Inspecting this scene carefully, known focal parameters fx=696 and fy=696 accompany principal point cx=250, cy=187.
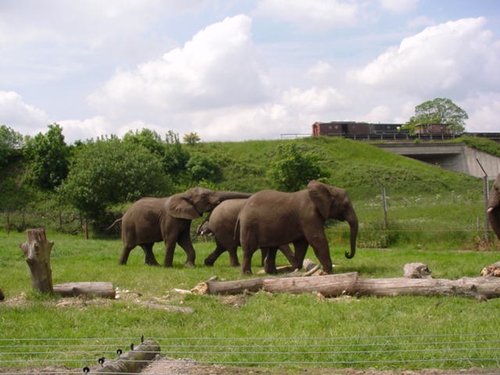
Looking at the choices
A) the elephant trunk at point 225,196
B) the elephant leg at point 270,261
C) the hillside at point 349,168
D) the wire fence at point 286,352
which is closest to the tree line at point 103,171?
the hillside at point 349,168

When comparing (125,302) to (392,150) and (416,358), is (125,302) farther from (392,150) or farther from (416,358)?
(392,150)

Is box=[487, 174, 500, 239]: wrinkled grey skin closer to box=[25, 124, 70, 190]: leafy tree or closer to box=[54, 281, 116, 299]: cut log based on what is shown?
box=[54, 281, 116, 299]: cut log

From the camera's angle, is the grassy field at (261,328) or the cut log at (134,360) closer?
the cut log at (134,360)

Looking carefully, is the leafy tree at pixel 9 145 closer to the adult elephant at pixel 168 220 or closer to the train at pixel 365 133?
the train at pixel 365 133

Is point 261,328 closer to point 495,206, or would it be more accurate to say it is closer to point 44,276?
point 44,276

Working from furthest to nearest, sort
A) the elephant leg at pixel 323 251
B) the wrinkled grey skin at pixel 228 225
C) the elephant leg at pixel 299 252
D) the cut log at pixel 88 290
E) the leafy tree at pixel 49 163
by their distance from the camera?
the leafy tree at pixel 49 163 < the wrinkled grey skin at pixel 228 225 < the elephant leg at pixel 299 252 < the elephant leg at pixel 323 251 < the cut log at pixel 88 290

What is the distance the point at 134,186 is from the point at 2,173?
27.5m

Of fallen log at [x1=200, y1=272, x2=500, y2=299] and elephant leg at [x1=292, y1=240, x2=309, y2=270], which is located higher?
elephant leg at [x1=292, y1=240, x2=309, y2=270]

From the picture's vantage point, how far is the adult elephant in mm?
21109

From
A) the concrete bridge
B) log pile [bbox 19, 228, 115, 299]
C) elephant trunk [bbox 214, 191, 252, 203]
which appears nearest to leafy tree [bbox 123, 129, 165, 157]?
the concrete bridge

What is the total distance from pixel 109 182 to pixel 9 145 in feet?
100

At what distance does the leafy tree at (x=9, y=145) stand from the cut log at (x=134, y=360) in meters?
63.7

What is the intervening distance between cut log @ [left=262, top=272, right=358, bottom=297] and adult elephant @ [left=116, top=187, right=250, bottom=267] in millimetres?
7207

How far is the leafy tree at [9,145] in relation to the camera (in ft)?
224
